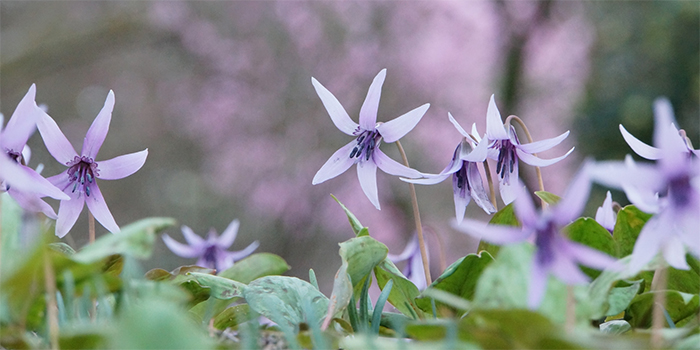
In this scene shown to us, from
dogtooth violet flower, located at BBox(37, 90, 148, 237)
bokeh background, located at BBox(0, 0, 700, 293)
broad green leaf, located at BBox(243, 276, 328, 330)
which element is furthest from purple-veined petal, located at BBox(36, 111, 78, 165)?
bokeh background, located at BBox(0, 0, 700, 293)

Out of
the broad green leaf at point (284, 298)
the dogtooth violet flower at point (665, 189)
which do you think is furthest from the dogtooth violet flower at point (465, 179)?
the dogtooth violet flower at point (665, 189)

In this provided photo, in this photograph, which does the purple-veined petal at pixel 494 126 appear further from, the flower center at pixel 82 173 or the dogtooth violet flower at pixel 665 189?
the flower center at pixel 82 173

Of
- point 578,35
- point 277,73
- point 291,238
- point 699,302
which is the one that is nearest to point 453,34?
point 578,35

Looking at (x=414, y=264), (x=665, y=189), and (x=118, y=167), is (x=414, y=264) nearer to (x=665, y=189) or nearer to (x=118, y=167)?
(x=118, y=167)

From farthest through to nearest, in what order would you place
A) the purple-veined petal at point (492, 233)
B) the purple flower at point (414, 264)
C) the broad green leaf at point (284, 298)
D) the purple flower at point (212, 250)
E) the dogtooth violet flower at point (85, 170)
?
the purple flower at point (212, 250) < the purple flower at point (414, 264) < the dogtooth violet flower at point (85, 170) < the broad green leaf at point (284, 298) < the purple-veined petal at point (492, 233)

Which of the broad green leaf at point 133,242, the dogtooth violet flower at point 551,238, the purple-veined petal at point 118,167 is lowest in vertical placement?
the dogtooth violet flower at point 551,238

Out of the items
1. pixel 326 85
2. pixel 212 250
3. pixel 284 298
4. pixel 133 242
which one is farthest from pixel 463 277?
pixel 326 85

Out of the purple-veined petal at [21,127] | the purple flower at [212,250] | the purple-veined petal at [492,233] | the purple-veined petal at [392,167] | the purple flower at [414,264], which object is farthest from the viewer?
the purple flower at [212,250]
